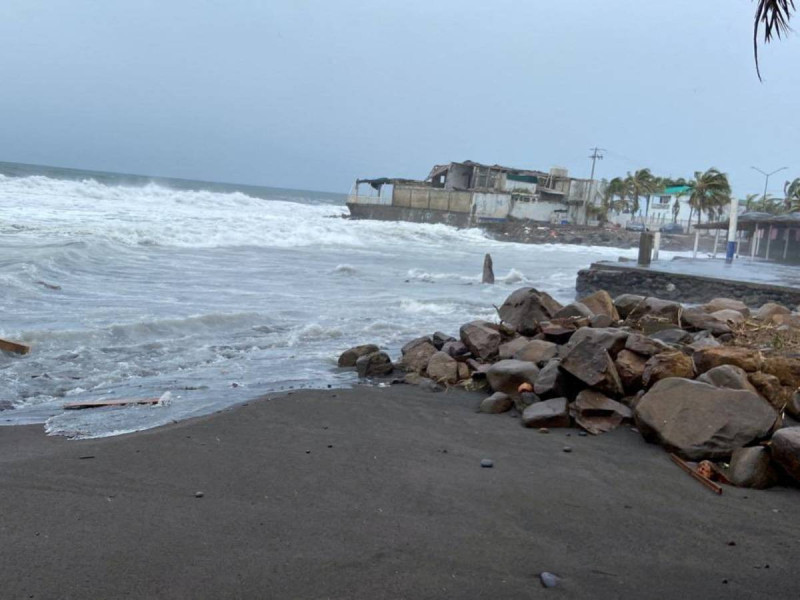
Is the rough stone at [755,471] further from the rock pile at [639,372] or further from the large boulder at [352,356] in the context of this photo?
the large boulder at [352,356]

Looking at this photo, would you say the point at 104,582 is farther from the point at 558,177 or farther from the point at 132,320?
the point at 558,177

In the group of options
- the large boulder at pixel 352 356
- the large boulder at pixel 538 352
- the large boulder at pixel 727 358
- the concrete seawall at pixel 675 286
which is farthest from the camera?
the concrete seawall at pixel 675 286

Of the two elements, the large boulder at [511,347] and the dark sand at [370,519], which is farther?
the large boulder at [511,347]

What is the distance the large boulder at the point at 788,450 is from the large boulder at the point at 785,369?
5.66 ft

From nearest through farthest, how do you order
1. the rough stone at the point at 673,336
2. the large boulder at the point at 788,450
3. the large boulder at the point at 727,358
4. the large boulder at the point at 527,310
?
the large boulder at the point at 788,450 < the large boulder at the point at 727,358 < the rough stone at the point at 673,336 < the large boulder at the point at 527,310

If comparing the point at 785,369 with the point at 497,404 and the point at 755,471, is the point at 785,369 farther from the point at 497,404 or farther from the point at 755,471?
the point at 497,404

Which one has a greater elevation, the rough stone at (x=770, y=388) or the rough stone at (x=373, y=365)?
the rough stone at (x=770, y=388)

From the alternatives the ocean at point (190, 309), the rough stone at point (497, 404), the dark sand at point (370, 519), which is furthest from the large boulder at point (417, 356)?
the dark sand at point (370, 519)

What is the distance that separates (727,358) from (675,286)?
1287 centimetres

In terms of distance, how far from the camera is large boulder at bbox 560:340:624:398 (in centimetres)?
682

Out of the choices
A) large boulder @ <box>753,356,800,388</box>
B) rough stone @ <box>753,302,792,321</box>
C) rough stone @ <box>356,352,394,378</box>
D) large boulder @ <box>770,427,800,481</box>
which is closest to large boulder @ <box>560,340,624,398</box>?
large boulder @ <box>753,356,800,388</box>

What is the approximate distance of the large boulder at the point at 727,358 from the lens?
6.67m

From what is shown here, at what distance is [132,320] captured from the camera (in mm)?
11477

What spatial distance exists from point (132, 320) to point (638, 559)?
937cm
